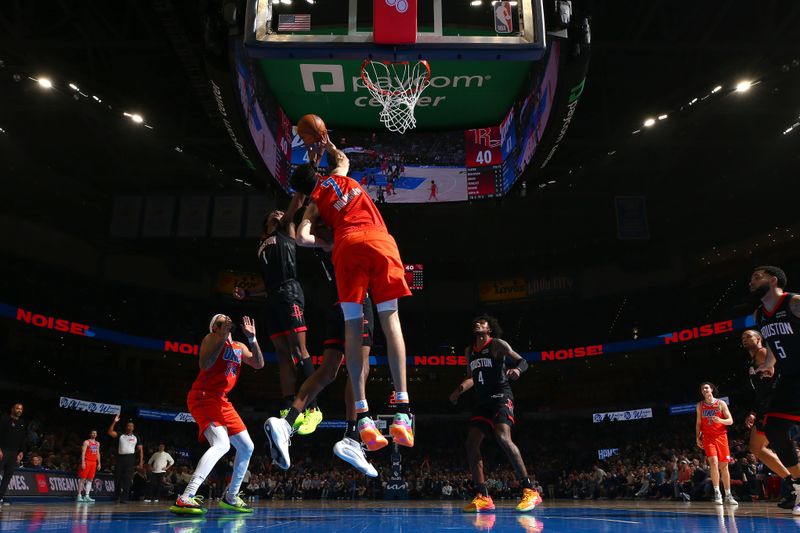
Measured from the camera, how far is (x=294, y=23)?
7.14 m

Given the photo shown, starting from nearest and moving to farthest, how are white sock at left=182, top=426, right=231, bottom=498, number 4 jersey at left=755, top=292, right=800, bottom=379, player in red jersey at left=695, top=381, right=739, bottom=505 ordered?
number 4 jersey at left=755, top=292, right=800, bottom=379 → white sock at left=182, top=426, right=231, bottom=498 → player in red jersey at left=695, top=381, right=739, bottom=505

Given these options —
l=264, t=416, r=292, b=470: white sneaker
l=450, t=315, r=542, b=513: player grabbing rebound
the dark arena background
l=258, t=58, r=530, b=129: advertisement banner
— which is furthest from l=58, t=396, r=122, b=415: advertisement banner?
l=264, t=416, r=292, b=470: white sneaker

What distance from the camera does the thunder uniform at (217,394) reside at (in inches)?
283

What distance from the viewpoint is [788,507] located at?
757cm

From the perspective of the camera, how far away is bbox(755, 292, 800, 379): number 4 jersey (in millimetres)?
6379

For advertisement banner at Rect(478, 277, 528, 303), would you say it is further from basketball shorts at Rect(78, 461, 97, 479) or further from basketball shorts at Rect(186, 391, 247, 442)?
basketball shorts at Rect(186, 391, 247, 442)

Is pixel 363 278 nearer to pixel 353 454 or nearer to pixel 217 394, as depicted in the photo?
pixel 353 454

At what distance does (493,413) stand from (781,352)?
11.0 ft

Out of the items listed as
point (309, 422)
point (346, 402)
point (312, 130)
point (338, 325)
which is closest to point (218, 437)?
point (309, 422)

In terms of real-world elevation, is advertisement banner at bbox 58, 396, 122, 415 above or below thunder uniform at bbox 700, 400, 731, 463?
above

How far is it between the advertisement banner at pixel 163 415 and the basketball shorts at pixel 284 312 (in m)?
23.2

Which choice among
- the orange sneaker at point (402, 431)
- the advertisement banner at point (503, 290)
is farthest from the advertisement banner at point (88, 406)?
the orange sneaker at point (402, 431)

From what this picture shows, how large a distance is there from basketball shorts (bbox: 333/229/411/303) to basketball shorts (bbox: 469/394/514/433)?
14.5ft

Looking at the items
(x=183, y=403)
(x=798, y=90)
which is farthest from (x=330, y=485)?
(x=798, y=90)
